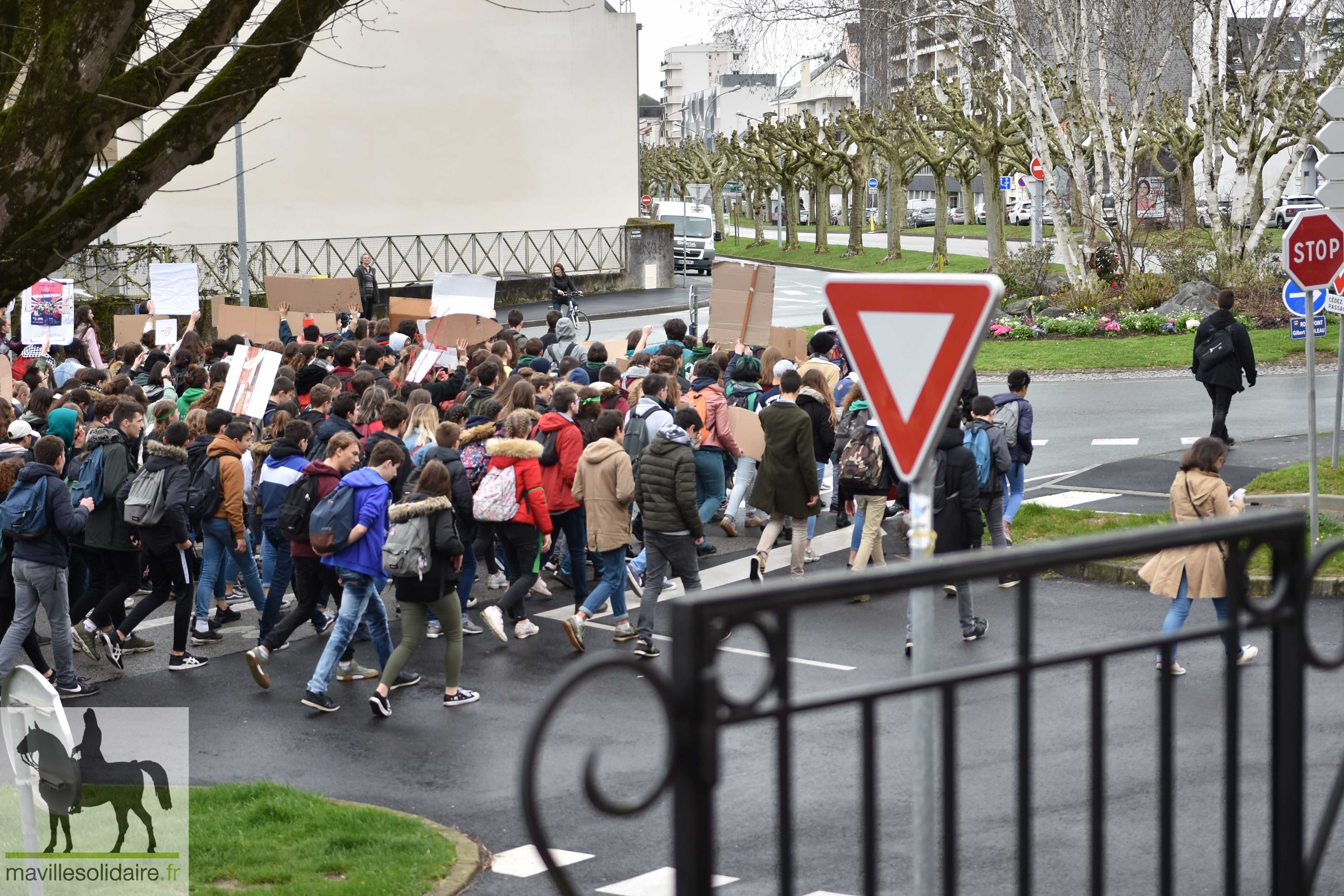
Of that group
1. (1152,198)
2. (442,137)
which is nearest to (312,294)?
(442,137)

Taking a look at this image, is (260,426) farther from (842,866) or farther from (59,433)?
(842,866)

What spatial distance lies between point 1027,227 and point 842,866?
66069mm

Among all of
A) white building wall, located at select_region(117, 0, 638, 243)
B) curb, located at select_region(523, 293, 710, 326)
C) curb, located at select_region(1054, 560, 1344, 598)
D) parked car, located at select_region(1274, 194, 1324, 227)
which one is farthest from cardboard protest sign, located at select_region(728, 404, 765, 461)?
parked car, located at select_region(1274, 194, 1324, 227)

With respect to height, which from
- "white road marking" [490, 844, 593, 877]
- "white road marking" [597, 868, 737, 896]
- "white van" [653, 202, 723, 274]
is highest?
"white van" [653, 202, 723, 274]

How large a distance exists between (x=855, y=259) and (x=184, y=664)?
47.4 meters

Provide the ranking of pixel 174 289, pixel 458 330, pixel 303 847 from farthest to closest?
1. pixel 174 289
2. pixel 458 330
3. pixel 303 847

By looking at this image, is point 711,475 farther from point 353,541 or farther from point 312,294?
point 312,294

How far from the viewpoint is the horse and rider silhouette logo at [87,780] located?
4.80m

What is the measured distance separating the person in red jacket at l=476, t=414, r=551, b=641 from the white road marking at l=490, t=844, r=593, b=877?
3499mm

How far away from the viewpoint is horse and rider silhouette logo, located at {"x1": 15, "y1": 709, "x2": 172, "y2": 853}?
15.8 ft

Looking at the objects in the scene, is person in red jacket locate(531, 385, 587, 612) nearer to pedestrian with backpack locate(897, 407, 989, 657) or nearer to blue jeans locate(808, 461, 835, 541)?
blue jeans locate(808, 461, 835, 541)

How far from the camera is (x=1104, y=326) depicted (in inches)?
1059

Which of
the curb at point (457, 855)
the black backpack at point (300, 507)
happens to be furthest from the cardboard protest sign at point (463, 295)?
the curb at point (457, 855)

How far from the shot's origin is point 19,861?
532 cm
